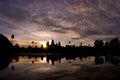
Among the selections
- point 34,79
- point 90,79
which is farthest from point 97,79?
point 34,79

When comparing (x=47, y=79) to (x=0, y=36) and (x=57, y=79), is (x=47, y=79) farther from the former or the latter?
(x=0, y=36)

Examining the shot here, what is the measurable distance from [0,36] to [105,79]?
88203 mm

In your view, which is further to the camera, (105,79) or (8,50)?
(8,50)

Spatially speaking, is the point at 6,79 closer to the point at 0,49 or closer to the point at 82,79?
the point at 82,79

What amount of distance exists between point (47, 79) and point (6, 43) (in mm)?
83585

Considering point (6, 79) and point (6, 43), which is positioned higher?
point (6, 43)

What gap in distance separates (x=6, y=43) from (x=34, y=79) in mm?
82930

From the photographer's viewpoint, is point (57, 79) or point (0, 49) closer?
point (57, 79)

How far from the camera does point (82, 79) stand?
60.6 feet

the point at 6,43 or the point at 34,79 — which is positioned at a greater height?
the point at 6,43

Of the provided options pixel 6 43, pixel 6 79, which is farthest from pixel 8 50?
pixel 6 79

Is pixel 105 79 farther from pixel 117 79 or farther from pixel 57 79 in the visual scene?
pixel 57 79

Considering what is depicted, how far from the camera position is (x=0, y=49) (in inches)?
3625

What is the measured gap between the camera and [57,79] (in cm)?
1847
